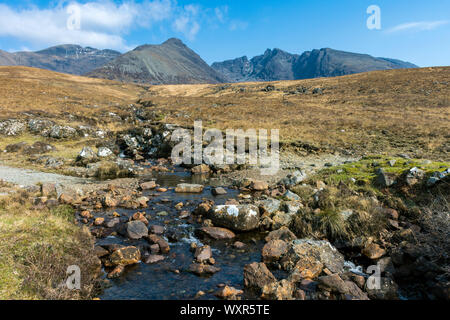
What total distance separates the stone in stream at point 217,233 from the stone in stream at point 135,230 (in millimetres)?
2643

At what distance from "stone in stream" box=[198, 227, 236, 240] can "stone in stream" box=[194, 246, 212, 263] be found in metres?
1.35

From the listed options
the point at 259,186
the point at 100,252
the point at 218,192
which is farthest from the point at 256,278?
the point at 259,186

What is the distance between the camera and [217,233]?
11.6 metres

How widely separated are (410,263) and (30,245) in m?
13.1

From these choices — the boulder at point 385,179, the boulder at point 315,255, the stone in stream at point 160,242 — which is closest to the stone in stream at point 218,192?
the stone in stream at point 160,242

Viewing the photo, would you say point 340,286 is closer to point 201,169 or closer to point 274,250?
point 274,250

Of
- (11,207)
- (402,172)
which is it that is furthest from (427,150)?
(11,207)

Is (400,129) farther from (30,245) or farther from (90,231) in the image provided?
(30,245)

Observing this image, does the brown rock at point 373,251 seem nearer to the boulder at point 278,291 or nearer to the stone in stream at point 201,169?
the boulder at point 278,291

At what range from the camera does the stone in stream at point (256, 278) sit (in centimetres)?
788

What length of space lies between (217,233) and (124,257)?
420 cm

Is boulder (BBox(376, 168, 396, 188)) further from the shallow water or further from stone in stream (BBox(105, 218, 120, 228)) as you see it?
stone in stream (BBox(105, 218, 120, 228))

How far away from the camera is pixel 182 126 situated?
3722cm

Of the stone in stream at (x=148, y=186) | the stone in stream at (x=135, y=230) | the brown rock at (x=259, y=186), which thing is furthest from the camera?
the stone in stream at (x=148, y=186)
